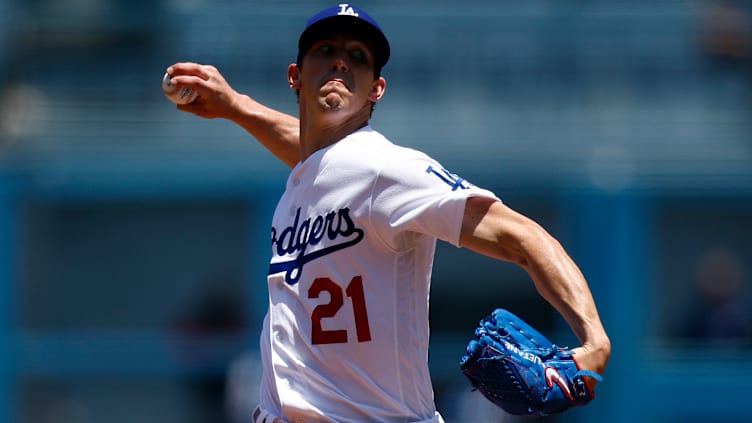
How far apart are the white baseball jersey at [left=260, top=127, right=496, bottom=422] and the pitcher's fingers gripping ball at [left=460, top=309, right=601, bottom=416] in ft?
0.77

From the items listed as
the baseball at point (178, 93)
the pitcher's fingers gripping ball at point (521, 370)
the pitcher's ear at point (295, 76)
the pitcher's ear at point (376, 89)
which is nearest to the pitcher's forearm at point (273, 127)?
the baseball at point (178, 93)

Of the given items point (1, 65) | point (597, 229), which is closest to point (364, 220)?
point (597, 229)

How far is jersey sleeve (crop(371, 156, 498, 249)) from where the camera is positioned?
9.67 feet

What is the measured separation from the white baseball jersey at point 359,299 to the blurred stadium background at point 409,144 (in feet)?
20.3

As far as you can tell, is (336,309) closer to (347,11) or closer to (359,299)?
(359,299)

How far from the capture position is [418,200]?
299 cm

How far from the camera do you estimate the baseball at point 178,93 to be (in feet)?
12.2

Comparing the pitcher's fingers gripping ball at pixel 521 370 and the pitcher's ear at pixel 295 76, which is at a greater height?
the pitcher's ear at pixel 295 76

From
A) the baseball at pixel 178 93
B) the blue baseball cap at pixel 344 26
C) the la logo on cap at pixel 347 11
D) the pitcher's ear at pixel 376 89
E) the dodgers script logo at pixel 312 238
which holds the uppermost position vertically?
the la logo on cap at pixel 347 11

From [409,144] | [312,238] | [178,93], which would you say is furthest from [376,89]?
[409,144]

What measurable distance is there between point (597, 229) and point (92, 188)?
156 inches

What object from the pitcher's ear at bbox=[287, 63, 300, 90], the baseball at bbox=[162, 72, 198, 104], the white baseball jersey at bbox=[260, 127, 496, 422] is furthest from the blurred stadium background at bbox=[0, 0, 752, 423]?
the white baseball jersey at bbox=[260, 127, 496, 422]

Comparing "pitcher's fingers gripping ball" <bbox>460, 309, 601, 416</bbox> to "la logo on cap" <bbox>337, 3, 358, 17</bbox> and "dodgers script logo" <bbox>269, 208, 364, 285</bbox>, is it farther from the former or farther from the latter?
"la logo on cap" <bbox>337, 3, 358, 17</bbox>

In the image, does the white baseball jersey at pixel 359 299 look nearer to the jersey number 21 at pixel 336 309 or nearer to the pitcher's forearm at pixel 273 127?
the jersey number 21 at pixel 336 309
